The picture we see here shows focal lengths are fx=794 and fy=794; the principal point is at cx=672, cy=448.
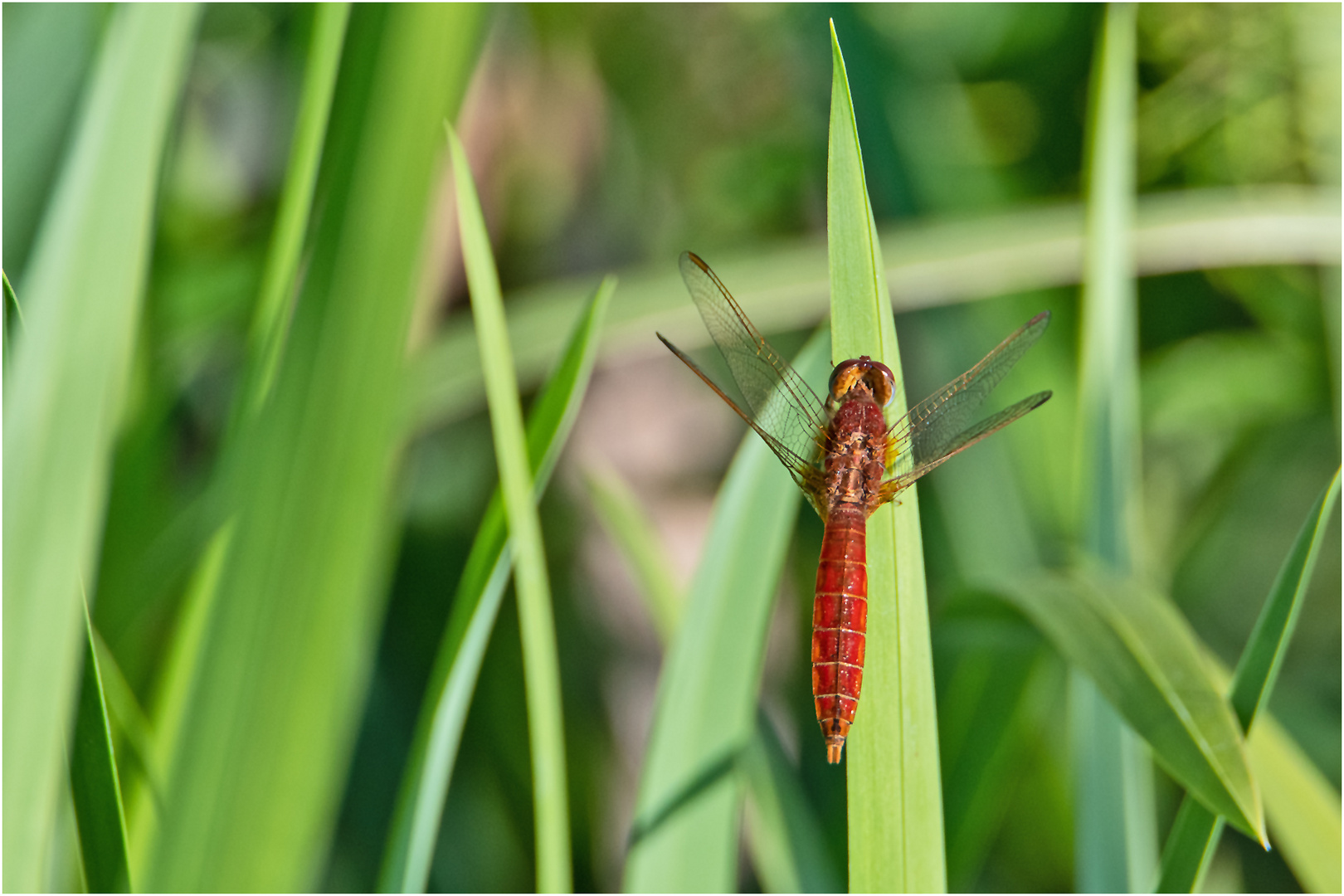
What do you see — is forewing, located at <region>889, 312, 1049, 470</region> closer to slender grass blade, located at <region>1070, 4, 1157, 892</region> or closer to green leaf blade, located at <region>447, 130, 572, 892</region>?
slender grass blade, located at <region>1070, 4, 1157, 892</region>

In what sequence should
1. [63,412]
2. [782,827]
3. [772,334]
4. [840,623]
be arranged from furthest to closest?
[772,334]
[782,827]
[840,623]
[63,412]

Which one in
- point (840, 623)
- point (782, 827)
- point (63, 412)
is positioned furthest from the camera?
point (782, 827)

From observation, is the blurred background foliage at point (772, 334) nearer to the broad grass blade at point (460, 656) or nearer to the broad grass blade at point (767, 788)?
the broad grass blade at point (767, 788)

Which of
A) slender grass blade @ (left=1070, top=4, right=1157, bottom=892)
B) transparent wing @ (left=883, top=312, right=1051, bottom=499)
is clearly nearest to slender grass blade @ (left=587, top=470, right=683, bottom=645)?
transparent wing @ (left=883, top=312, right=1051, bottom=499)

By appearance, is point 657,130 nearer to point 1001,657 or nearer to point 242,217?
point 242,217

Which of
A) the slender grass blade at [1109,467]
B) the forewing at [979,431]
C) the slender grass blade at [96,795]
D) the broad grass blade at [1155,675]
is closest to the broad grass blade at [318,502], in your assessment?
the slender grass blade at [96,795]

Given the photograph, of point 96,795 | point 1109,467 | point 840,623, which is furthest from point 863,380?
point 96,795

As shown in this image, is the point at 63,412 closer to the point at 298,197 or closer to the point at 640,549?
the point at 298,197
